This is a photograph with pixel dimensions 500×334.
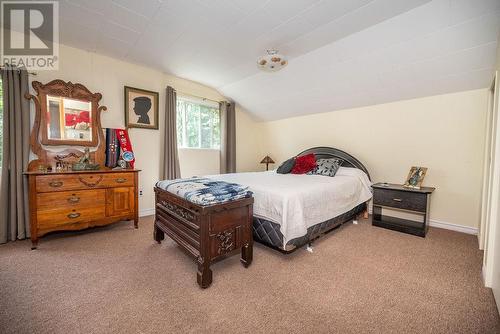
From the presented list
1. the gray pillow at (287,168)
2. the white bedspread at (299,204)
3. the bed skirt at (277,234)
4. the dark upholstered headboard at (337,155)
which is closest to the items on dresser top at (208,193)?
the white bedspread at (299,204)

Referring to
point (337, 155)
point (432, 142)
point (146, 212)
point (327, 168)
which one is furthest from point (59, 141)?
point (432, 142)

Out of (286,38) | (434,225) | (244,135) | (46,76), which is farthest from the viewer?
(244,135)

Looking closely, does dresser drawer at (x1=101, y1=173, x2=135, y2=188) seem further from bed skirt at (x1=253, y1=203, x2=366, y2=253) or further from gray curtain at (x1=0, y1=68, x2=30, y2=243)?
bed skirt at (x1=253, y1=203, x2=366, y2=253)

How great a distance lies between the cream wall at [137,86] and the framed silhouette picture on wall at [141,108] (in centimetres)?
9

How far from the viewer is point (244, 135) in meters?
5.44

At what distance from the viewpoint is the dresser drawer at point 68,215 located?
97.5 inches

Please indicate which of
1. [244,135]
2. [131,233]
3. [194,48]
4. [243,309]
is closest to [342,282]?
[243,309]

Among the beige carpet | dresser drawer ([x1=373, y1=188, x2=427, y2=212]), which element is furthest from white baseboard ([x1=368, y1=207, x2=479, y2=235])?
dresser drawer ([x1=373, y1=188, x2=427, y2=212])

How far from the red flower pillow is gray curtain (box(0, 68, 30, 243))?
3.85 metres

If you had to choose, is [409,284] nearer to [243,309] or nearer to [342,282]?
[342,282]

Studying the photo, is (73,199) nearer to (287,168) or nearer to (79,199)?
(79,199)

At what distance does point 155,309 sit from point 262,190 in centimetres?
137

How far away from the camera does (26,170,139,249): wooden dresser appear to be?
8.02 feet

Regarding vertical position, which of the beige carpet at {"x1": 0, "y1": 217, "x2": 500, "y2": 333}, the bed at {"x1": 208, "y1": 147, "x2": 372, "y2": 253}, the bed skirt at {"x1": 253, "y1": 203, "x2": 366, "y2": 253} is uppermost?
the bed at {"x1": 208, "y1": 147, "x2": 372, "y2": 253}
